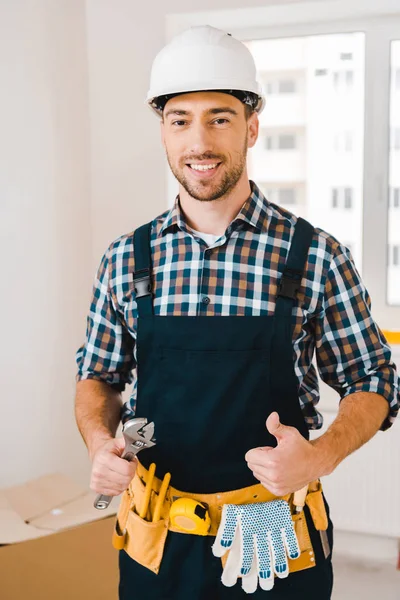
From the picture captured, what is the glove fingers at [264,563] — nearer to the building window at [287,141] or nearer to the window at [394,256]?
the window at [394,256]

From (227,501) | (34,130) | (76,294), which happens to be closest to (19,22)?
(34,130)

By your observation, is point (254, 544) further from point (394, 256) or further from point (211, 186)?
point (394, 256)

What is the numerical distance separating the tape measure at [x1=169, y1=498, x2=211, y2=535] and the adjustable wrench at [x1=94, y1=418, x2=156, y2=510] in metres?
0.13

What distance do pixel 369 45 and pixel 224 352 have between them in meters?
1.83

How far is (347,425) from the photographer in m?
1.14

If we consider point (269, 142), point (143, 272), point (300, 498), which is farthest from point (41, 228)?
point (300, 498)

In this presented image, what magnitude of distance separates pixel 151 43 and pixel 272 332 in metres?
1.71

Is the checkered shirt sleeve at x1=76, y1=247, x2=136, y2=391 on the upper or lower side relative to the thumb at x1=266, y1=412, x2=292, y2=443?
upper

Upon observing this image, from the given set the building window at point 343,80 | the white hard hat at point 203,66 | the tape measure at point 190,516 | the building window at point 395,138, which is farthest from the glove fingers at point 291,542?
the building window at point 343,80

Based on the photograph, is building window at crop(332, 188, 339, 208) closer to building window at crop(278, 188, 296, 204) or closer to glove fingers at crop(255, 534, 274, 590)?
building window at crop(278, 188, 296, 204)

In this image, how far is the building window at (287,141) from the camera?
2758 mm

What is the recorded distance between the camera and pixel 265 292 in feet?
4.03

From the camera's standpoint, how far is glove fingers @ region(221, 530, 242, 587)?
1.13m

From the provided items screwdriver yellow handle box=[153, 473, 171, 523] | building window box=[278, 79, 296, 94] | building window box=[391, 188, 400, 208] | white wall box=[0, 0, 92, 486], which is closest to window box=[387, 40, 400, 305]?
building window box=[391, 188, 400, 208]
